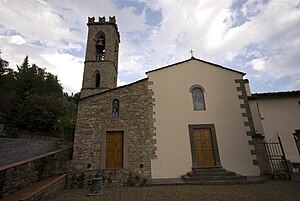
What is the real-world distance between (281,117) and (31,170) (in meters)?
12.2

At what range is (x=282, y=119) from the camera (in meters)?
9.09

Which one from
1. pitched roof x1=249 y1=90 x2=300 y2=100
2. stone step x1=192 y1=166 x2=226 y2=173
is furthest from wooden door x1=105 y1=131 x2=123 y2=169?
pitched roof x1=249 y1=90 x2=300 y2=100

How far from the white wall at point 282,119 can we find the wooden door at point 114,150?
318 inches

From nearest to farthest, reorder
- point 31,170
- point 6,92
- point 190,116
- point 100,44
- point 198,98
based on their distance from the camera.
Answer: point 31,170
point 190,116
point 198,98
point 100,44
point 6,92

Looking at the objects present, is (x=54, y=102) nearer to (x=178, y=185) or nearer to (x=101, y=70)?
(x=101, y=70)

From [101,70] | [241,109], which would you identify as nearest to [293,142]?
[241,109]

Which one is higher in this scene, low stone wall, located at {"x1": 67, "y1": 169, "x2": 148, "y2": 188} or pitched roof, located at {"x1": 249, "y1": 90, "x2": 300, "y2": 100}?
pitched roof, located at {"x1": 249, "y1": 90, "x2": 300, "y2": 100}

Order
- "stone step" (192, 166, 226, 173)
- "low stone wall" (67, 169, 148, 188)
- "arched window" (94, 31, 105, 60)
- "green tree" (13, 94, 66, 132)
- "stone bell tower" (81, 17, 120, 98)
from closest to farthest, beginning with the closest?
"low stone wall" (67, 169, 148, 188)
"stone step" (192, 166, 226, 173)
"stone bell tower" (81, 17, 120, 98)
"arched window" (94, 31, 105, 60)
"green tree" (13, 94, 66, 132)

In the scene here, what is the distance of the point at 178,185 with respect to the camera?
254 inches

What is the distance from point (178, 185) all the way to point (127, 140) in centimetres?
328

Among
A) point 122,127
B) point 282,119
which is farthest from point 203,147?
point 282,119

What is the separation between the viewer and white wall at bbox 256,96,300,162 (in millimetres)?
8695

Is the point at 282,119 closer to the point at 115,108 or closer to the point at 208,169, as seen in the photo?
the point at 208,169

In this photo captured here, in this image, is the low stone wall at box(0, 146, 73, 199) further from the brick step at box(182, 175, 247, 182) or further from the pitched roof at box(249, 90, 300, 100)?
the pitched roof at box(249, 90, 300, 100)
